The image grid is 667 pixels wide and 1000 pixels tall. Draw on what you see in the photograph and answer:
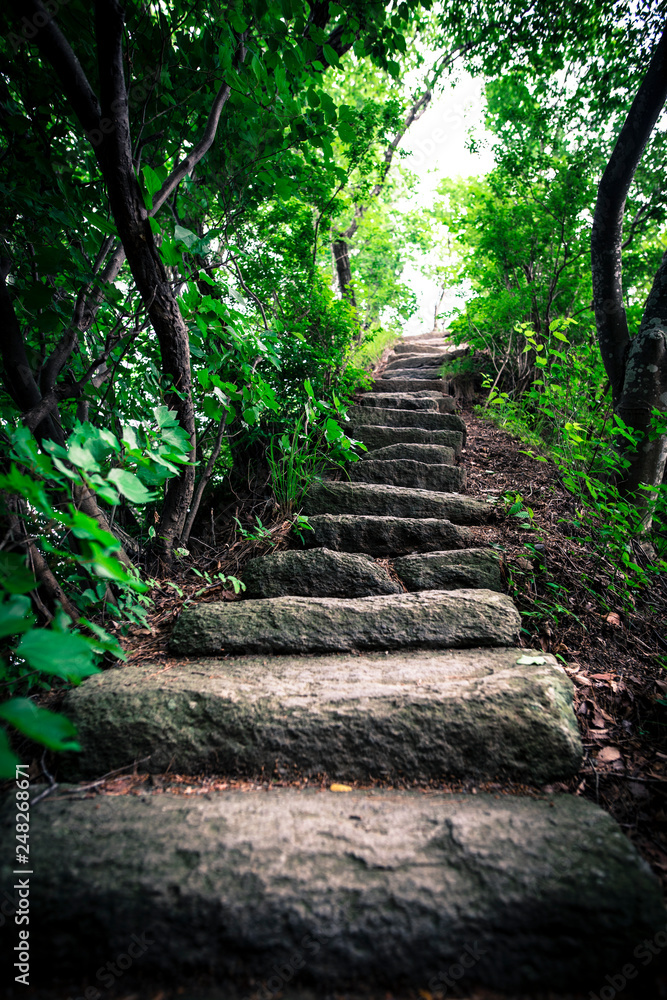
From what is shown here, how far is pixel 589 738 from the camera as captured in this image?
4.62ft

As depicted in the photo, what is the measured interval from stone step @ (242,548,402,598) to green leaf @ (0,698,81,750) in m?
1.34

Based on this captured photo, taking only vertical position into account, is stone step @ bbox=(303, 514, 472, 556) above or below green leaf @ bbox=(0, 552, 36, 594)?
below

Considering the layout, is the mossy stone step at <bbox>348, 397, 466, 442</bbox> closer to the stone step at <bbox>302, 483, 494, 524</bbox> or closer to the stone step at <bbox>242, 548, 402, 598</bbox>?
the stone step at <bbox>302, 483, 494, 524</bbox>

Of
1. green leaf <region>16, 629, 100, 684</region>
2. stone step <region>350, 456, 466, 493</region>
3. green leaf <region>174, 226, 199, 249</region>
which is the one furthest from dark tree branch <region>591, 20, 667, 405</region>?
green leaf <region>16, 629, 100, 684</region>

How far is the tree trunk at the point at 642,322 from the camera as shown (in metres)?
2.46

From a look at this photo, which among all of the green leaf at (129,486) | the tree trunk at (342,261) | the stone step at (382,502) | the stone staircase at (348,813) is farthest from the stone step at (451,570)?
the tree trunk at (342,261)

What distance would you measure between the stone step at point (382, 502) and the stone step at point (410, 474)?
33 centimetres

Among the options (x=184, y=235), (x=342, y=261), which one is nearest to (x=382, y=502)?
(x=184, y=235)

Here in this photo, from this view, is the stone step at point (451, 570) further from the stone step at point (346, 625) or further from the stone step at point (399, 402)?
the stone step at point (399, 402)

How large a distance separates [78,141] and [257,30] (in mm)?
987

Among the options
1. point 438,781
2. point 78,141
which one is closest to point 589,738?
point 438,781

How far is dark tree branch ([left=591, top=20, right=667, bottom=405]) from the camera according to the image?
2588 mm

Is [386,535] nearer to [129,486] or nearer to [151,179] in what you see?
[129,486]

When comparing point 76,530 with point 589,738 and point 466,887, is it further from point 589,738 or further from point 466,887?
point 589,738
